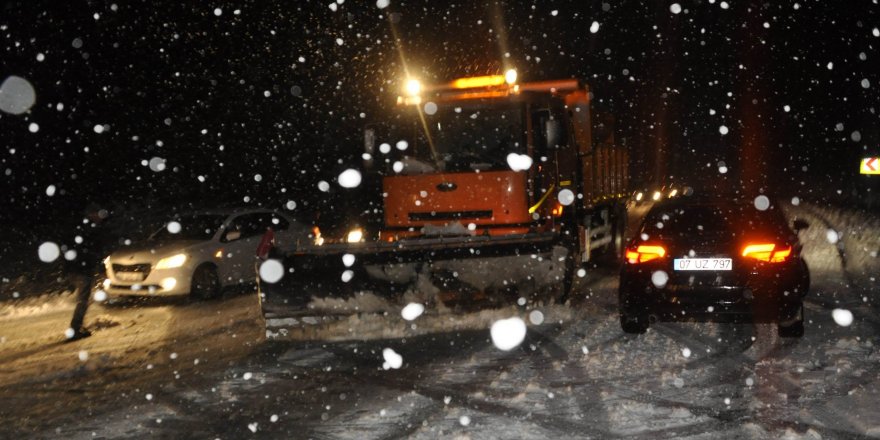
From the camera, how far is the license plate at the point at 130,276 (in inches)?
468

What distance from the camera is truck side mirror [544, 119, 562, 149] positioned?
9.90 m

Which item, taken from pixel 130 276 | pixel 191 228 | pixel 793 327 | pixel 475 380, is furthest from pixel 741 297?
pixel 191 228

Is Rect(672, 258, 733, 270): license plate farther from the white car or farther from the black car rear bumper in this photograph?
the white car

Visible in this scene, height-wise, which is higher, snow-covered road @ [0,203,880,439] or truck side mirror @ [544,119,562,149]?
truck side mirror @ [544,119,562,149]

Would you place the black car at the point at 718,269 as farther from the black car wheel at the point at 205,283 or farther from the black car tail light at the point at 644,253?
the black car wheel at the point at 205,283

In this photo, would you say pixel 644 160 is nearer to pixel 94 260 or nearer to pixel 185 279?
pixel 185 279

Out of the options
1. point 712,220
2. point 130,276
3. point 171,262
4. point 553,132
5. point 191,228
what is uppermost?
point 553,132

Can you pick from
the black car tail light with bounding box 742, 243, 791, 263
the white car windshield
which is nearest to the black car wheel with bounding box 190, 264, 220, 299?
the white car windshield

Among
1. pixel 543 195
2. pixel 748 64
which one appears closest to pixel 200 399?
pixel 543 195

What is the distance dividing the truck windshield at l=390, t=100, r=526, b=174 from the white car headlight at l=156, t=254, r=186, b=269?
3850 mm

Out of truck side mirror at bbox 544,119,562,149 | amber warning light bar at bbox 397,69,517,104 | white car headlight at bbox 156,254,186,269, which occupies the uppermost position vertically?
amber warning light bar at bbox 397,69,517,104

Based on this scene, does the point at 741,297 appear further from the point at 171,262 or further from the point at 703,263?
the point at 171,262

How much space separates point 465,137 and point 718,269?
12.9 feet

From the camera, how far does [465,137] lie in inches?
404
